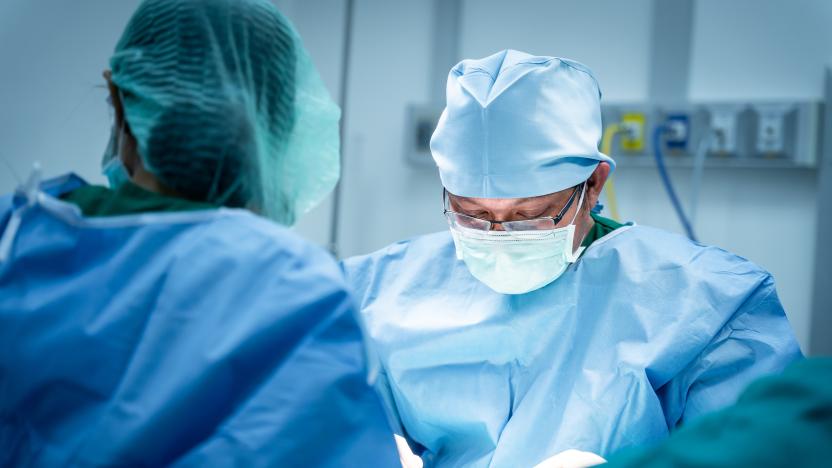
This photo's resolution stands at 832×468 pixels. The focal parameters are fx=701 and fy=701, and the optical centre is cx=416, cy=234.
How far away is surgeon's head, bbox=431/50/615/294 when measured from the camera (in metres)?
1.18

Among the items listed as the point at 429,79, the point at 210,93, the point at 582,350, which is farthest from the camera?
the point at 429,79

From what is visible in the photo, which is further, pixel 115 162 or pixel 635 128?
pixel 635 128

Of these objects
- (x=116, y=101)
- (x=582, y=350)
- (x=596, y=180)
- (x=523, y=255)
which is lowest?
(x=582, y=350)

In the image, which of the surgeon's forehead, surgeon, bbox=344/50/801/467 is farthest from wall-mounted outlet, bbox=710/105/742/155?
the surgeon's forehead

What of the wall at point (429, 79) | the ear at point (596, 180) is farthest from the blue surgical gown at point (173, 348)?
the ear at point (596, 180)

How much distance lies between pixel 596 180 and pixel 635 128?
812mm

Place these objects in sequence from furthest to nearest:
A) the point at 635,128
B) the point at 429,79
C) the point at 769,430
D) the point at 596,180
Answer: the point at 429,79 < the point at 635,128 < the point at 596,180 < the point at 769,430

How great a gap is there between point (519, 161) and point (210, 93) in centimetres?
58

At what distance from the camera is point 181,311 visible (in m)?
0.67

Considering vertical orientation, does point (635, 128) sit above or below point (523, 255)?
above

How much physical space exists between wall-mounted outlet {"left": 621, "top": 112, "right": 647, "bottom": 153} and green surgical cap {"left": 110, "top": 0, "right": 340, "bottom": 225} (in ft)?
4.65

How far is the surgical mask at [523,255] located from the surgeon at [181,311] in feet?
1.78

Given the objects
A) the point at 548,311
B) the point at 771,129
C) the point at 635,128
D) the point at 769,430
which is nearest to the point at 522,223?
the point at 548,311

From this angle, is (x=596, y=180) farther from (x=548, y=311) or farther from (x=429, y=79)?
(x=429, y=79)
